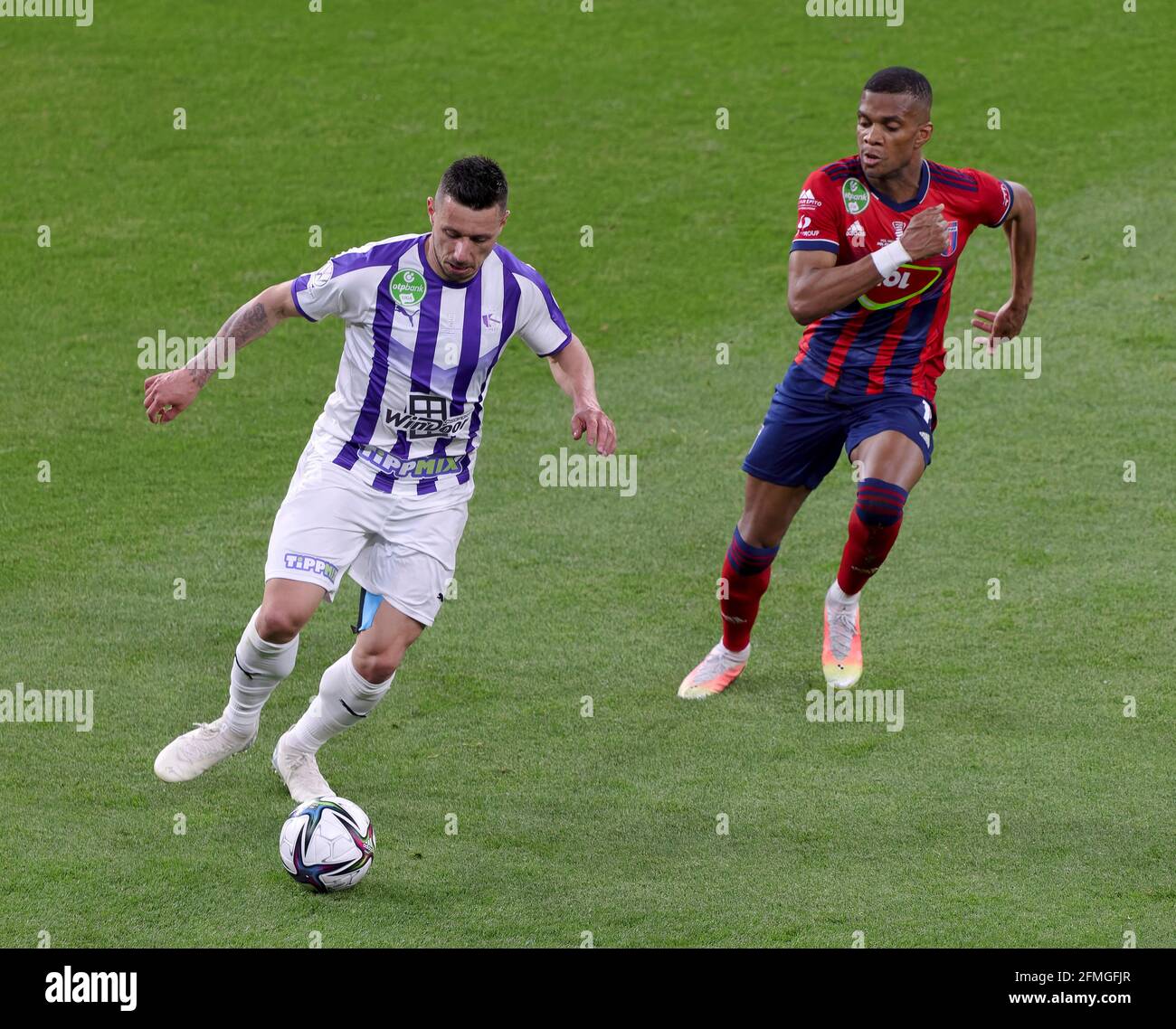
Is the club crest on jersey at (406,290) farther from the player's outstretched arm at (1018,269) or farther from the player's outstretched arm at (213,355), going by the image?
the player's outstretched arm at (1018,269)

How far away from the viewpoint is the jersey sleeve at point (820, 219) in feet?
22.5

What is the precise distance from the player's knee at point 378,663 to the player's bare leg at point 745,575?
5.94 ft

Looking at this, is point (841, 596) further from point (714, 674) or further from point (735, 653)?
point (714, 674)

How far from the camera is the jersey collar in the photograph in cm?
704

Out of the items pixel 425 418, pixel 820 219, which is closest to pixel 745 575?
pixel 820 219

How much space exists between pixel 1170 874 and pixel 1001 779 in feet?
2.94

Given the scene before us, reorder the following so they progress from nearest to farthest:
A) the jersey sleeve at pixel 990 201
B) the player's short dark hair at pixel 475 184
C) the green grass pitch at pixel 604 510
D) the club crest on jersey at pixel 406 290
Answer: the player's short dark hair at pixel 475 184, the green grass pitch at pixel 604 510, the club crest on jersey at pixel 406 290, the jersey sleeve at pixel 990 201

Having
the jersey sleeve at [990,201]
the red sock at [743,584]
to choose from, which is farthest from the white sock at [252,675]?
the jersey sleeve at [990,201]

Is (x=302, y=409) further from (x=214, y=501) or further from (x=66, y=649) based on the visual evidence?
(x=66, y=649)

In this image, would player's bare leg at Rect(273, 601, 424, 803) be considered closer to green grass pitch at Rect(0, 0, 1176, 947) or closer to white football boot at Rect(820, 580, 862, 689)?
green grass pitch at Rect(0, 0, 1176, 947)

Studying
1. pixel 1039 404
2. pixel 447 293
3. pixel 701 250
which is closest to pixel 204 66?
pixel 701 250

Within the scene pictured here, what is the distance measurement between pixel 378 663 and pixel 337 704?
0.28 meters

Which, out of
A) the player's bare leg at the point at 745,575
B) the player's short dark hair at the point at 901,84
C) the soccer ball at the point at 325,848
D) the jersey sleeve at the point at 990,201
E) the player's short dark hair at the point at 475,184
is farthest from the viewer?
the player's bare leg at the point at 745,575

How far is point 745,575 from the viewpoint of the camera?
298 inches
